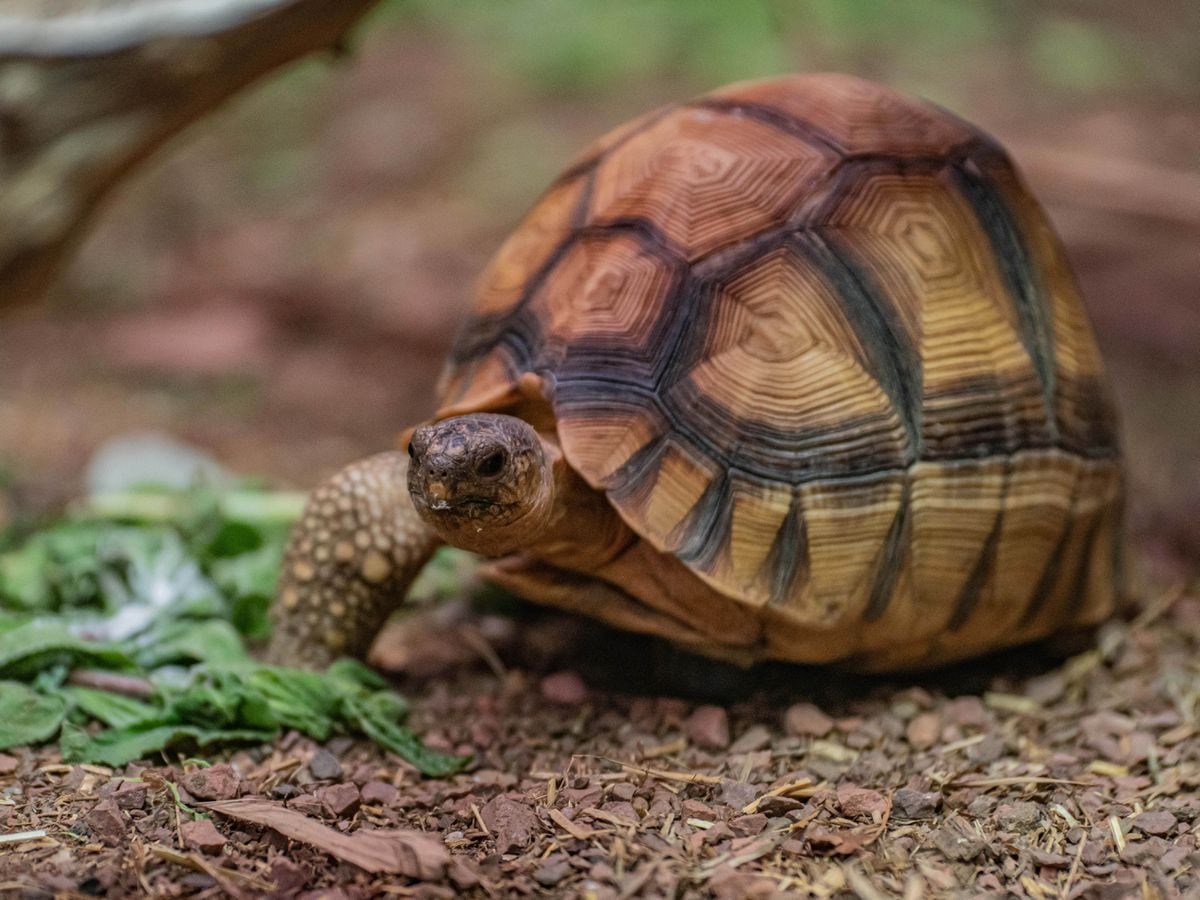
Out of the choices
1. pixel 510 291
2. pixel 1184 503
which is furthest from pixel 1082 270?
pixel 510 291

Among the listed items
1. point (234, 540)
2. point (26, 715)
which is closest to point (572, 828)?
point (26, 715)

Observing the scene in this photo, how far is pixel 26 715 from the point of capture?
8.68 feet

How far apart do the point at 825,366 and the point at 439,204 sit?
6.96 meters

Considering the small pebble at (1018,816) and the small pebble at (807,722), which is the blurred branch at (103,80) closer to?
the small pebble at (807,722)

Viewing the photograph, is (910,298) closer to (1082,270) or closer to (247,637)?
(247,637)

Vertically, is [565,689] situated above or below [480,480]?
below

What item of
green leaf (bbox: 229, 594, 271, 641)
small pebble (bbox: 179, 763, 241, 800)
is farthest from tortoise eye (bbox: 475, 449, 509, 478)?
green leaf (bbox: 229, 594, 271, 641)

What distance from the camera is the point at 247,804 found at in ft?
7.62

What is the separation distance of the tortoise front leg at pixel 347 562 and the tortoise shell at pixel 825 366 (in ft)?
0.98

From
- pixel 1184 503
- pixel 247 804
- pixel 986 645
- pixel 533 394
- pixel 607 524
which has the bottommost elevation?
pixel 1184 503

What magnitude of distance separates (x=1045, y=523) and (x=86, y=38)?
336 centimetres

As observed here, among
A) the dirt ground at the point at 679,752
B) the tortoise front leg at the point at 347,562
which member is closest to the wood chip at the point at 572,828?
the dirt ground at the point at 679,752

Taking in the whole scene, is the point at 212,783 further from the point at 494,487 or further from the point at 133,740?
the point at 494,487

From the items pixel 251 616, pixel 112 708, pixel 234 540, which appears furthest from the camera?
pixel 234 540
